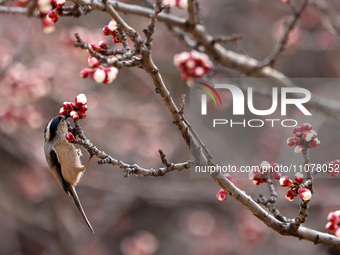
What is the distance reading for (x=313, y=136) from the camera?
1.92m

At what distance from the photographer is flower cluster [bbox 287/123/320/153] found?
1.92 m

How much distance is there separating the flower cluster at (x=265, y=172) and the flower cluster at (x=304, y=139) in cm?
23

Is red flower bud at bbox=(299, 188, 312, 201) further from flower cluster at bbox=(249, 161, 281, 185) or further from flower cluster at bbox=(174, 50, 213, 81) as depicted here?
flower cluster at bbox=(174, 50, 213, 81)

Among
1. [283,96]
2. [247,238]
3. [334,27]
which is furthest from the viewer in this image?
[247,238]

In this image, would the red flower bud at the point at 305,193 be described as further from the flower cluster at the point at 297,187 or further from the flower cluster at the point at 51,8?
the flower cluster at the point at 51,8

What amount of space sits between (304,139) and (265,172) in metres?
0.30

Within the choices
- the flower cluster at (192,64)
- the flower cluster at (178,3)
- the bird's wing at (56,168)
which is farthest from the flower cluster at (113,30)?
the bird's wing at (56,168)

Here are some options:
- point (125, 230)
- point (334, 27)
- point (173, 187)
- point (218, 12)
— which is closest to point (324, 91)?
point (218, 12)

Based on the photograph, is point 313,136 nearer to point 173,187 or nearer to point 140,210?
point 173,187

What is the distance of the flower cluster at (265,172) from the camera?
2139 mm

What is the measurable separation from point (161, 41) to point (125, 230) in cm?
315

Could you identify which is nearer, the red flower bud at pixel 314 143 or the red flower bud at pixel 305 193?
the red flower bud at pixel 305 193

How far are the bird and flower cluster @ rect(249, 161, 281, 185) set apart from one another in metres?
1.60

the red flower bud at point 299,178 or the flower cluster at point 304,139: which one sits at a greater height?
the flower cluster at point 304,139
